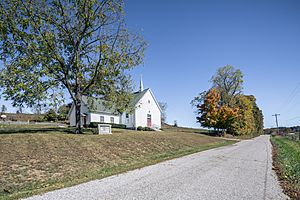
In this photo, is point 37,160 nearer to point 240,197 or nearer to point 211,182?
point 211,182

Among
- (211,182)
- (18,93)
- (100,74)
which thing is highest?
(100,74)

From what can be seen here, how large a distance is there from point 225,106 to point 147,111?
13.6 meters

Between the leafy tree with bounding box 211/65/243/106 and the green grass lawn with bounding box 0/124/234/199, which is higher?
the leafy tree with bounding box 211/65/243/106

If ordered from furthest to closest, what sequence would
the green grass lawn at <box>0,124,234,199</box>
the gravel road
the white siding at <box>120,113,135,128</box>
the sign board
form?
1. the white siding at <box>120,113,135,128</box>
2. the sign board
3. the green grass lawn at <box>0,124,234,199</box>
4. the gravel road

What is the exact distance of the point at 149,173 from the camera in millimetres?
8141

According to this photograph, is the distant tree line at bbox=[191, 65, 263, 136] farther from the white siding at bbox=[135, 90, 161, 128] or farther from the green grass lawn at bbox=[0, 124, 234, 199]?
the green grass lawn at bbox=[0, 124, 234, 199]

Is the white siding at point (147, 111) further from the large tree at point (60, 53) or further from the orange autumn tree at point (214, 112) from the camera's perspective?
the large tree at point (60, 53)

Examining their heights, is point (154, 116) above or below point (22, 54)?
below

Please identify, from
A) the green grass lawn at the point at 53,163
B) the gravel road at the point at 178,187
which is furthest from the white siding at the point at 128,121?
the gravel road at the point at 178,187

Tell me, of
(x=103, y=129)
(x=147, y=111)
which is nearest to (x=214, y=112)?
(x=147, y=111)

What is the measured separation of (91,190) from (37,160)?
12.7ft

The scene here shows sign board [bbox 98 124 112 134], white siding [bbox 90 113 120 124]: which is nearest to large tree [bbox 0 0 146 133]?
→ sign board [bbox 98 124 112 134]

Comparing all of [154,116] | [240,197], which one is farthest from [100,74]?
[154,116]

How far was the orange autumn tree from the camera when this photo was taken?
37.8 meters
